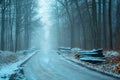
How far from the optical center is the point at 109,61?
18.7 metres

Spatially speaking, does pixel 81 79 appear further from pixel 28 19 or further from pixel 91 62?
pixel 28 19

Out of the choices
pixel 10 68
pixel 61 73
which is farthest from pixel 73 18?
pixel 10 68

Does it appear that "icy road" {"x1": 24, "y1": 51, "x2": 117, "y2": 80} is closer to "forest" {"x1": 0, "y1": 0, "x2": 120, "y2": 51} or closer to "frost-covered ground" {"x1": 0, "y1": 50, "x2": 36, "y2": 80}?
"frost-covered ground" {"x1": 0, "y1": 50, "x2": 36, "y2": 80}

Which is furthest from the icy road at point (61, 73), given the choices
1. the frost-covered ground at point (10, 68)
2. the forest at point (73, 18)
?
the forest at point (73, 18)

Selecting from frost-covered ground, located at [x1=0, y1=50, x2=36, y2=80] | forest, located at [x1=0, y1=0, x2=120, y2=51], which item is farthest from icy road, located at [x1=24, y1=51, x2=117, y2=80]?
forest, located at [x1=0, y1=0, x2=120, y2=51]

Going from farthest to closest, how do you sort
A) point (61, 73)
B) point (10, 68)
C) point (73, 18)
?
1. point (73, 18)
2. point (61, 73)
3. point (10, 68)

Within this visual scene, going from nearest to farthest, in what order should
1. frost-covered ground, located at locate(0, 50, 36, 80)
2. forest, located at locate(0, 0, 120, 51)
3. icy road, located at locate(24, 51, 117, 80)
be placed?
frost-covered ground, located at locate(0, 50, 36, 80)
icy road, located at locate(24, 51, 117, 80)
forest, located at locate(0, 0, 120, 51)

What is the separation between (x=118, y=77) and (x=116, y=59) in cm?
610

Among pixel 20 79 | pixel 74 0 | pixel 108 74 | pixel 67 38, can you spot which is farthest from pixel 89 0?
pixel 67 38

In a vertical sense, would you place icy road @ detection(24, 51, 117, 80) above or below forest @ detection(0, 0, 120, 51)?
below

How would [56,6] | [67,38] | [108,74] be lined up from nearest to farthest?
[108,74] → [56,6] → [67,38]

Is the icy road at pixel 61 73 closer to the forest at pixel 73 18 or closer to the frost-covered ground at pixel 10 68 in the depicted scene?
the frost-covered ground at pixel 10 68

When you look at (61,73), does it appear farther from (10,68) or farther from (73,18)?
(73,18)

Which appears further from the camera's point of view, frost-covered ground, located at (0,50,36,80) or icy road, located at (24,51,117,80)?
icy road, located at (24,51,117,80)
